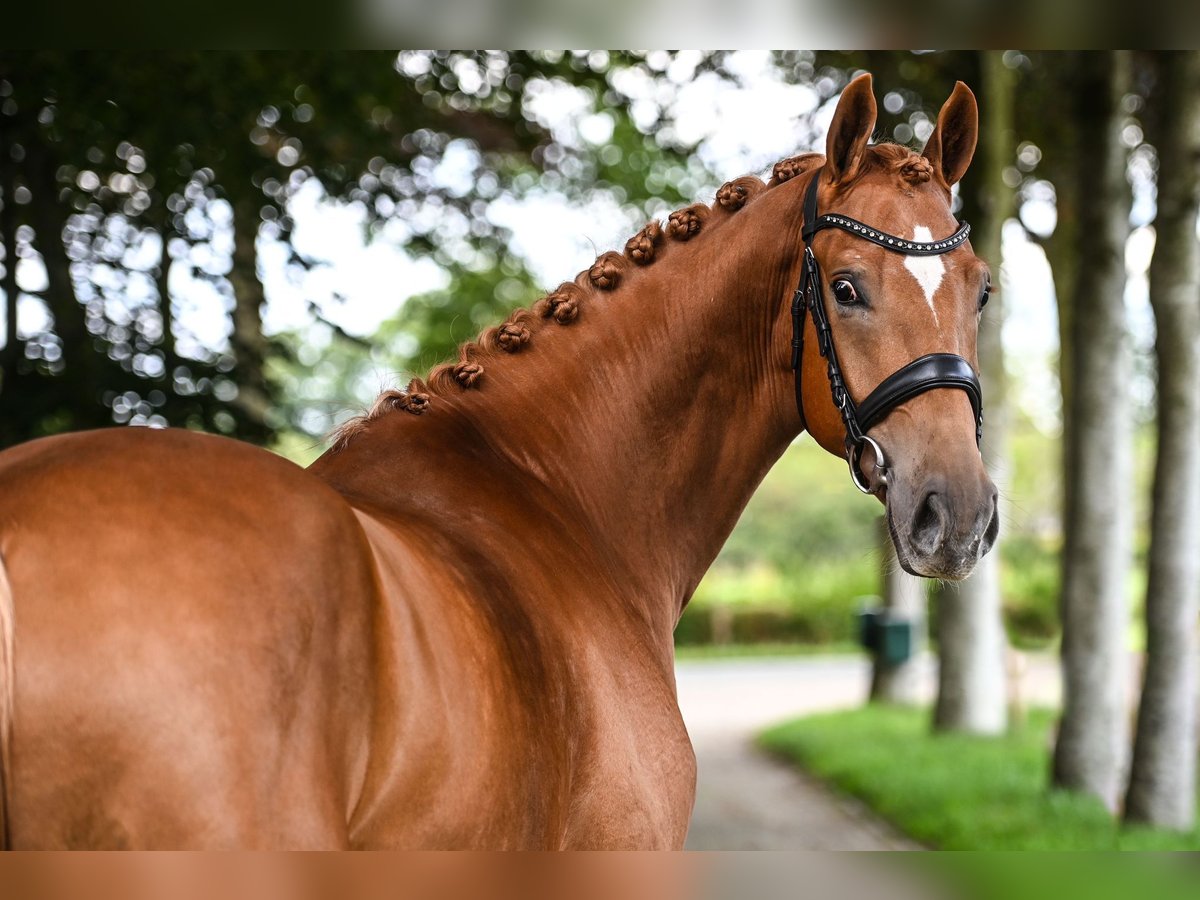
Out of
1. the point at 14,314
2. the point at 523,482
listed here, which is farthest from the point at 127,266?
the point at 523,482

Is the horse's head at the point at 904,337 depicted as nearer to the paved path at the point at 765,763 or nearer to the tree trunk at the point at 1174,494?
the tree trunk at the point at 1174,494

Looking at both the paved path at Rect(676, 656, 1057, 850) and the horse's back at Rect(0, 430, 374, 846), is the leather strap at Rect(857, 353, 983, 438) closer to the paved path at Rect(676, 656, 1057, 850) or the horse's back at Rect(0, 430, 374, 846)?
the horse's back at Rect(0, 430, 374, 846)

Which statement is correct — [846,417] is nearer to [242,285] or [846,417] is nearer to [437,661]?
[437,661]

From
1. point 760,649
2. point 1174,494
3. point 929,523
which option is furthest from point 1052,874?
point 760,649

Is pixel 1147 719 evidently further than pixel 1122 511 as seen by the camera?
No

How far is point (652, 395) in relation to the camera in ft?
9.74

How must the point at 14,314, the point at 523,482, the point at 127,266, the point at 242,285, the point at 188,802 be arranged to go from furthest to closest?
the point at 242,285, the point at 127,266, the point at 14,314, the point at 523,482, the point at 188,802

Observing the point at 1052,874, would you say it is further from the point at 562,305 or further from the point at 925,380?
the point at 562,305

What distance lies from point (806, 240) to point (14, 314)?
214 inches

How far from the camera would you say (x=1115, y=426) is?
8.24 metres

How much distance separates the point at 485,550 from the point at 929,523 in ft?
3.21

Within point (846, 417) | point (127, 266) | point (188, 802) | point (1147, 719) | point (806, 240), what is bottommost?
point (1147, 719)

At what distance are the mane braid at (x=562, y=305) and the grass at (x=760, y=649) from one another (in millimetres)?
22564

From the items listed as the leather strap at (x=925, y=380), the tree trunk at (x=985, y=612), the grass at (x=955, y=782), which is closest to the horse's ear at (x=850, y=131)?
the leather strap at (x=925, y=380)
